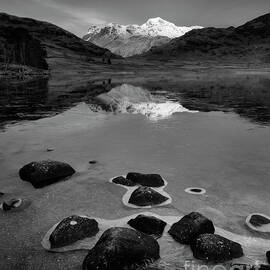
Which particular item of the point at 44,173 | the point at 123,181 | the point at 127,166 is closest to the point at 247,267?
the point at 123,181

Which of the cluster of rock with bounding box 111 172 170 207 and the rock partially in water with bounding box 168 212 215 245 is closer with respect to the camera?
the rock partially in water with bounding box 168 212 215 245

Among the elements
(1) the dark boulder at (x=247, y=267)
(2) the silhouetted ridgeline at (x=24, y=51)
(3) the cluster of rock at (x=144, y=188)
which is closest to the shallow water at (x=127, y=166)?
(3) the cluster of rock at (x=144, y=188)

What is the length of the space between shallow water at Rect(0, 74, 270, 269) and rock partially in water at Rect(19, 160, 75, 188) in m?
0.30

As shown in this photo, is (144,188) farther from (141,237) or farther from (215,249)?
(215,249)

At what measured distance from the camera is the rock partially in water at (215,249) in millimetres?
7672

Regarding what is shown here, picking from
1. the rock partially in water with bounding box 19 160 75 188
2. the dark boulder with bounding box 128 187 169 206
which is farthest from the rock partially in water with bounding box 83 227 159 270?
the rock partially in water with bounding box 19 160 75 188

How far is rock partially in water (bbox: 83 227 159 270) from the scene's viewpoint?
7.13 m

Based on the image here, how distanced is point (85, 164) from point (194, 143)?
6.09 meters

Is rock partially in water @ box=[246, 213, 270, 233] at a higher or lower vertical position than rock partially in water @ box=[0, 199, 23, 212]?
higher

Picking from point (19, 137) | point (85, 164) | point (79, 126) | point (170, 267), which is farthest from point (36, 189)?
point (79, 126)

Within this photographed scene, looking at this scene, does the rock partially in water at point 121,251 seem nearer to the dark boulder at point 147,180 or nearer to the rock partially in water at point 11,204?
the rock partially in water at point 11,204

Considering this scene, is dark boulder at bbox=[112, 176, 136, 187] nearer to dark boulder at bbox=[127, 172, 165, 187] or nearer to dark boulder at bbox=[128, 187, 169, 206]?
dark boulder at bbox=[127, 172, 165, 187]

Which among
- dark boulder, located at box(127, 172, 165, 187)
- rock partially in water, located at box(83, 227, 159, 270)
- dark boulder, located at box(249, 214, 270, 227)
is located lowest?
dark boulder, located at box(127, 172, 165, 187)

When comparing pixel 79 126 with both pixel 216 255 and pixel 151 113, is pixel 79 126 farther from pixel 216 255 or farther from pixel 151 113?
pixel 216 255
